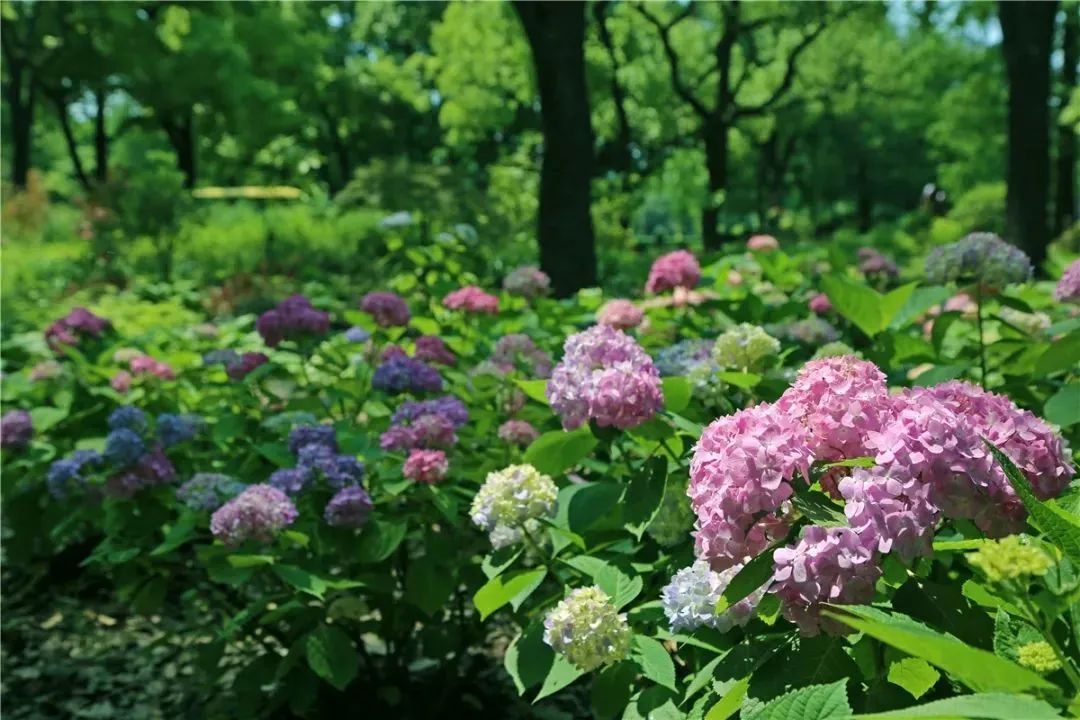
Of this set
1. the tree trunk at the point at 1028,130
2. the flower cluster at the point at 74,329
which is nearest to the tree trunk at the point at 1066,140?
the tree trunk at the point at 1028,130

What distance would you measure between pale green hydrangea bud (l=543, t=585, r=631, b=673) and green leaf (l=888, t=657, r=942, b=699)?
0.55m

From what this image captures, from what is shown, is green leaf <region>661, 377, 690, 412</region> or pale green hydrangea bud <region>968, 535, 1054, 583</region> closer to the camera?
pale green hydrangea bud <region>968, 535, 1054, 583</region>

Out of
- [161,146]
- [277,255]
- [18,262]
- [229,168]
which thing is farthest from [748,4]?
[161,146]

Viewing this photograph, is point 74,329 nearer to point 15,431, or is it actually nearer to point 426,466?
point 15,431

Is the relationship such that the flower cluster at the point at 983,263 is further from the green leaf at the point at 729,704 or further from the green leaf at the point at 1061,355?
the green leaf at the point at 729,704

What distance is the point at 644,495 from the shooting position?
6.38ft

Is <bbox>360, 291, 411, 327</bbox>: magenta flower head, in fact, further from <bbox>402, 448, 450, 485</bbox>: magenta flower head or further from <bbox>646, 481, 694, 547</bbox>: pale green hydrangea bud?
<bbox>646, 481, 694, 547</bbox>: pale green hydrangea bud

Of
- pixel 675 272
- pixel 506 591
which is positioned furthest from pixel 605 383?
→ pixel 675 272

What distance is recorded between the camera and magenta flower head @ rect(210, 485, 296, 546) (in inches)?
99.0

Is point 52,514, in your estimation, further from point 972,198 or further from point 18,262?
point 972,198

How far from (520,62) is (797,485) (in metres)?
16.9

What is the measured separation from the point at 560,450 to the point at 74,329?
3.24 meters

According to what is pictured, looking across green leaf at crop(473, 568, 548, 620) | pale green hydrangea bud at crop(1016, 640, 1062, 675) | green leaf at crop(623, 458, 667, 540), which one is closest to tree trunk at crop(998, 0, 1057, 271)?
green leaf at crop(623, 458, 667, 540)

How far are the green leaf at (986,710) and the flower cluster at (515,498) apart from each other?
3.71 ft
